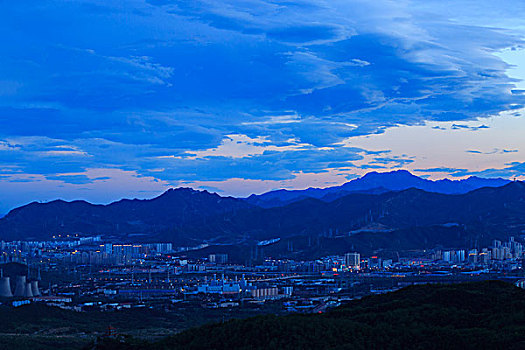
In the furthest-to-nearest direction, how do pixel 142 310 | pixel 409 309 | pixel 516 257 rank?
pixel 516 257, pixel 142 310, pixel 409 309

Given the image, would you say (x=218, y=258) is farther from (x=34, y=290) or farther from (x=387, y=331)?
(x=387, y=331)

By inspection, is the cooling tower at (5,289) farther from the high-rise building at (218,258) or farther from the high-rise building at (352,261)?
the high-rise building at (218,258)

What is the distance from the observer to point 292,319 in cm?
2972

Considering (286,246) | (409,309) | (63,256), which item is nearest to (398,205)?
(286,246)

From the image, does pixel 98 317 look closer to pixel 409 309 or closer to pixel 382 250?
pixel 409 309

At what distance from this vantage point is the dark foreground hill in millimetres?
26859

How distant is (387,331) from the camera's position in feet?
94.8

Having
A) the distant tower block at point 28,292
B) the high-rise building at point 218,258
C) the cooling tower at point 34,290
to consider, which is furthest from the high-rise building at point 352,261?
the distant tower block at point 28,292

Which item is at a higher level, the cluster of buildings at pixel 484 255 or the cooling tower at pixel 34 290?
the cluster of buildings at pixel 484 255

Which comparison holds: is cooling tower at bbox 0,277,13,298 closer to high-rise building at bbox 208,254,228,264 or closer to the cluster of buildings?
A: high-rise building at bbox 208,254,228,264

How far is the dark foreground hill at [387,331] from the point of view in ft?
88.1

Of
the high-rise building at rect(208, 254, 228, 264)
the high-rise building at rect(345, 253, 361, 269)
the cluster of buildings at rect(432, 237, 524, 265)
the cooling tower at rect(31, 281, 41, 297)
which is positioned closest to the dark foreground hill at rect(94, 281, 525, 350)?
the cooling tower at rect(31, 281, 41, 297)

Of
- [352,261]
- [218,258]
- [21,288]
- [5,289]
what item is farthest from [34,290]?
[218,258]

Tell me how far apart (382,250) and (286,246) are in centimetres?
2114
